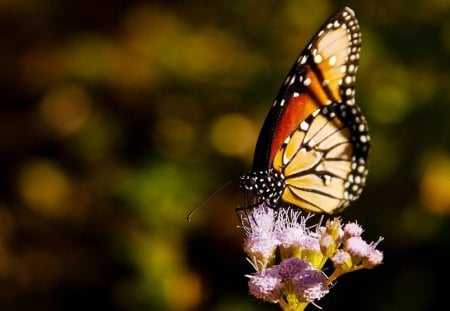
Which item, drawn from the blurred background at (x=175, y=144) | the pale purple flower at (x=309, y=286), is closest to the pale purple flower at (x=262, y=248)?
the pale purple flower at (x=309, y=286)

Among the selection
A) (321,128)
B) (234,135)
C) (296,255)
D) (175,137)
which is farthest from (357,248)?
(175,137)

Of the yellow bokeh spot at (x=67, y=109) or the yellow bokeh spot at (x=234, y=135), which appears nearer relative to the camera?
the yellow bokeh spot at (x=234, y=135)

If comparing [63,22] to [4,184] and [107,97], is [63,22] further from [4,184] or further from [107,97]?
[4,184]

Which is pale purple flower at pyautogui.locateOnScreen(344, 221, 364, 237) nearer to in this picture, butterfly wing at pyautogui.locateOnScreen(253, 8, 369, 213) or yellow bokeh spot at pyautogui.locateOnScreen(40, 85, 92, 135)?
butterfly wing at pyautogui.locateOnScreen(253, 8, 369, 213)

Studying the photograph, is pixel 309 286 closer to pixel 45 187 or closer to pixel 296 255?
pixel 296 255

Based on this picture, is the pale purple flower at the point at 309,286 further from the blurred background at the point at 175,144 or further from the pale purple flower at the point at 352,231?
the blurred background at the point at 175,144

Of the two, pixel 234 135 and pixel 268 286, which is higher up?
pixel 268 286
